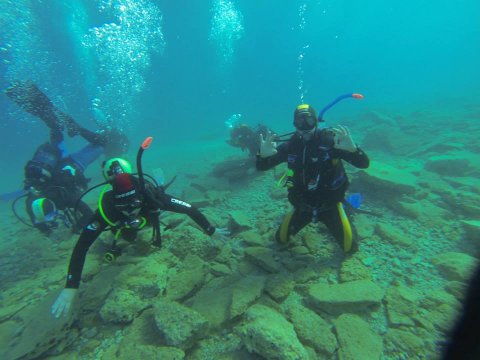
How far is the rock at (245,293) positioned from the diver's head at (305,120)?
217 centimetres

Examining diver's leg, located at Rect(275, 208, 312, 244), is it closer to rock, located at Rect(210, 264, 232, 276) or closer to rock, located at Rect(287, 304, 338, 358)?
rock, located at Rect(210, 264, 232, 276)

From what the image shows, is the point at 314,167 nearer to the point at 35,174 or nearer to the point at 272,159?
the point at 272,159

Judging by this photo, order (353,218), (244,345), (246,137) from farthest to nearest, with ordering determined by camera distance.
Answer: (246,137)
(353,218)
(244,345)

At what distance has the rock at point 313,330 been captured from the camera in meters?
2.67

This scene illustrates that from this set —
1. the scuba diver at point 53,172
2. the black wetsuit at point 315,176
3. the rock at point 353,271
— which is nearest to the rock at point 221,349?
the rock at point 353,271

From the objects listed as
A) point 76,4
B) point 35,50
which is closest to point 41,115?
point 76,4

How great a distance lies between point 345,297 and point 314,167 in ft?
5.95

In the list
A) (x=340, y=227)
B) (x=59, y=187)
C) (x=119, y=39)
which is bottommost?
(x=340, y=227)

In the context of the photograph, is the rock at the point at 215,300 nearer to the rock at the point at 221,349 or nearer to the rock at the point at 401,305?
the rock at the point at 221,349

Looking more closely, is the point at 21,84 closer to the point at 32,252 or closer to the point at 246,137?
the point at 32,252

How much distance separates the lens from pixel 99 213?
3354 millimetres

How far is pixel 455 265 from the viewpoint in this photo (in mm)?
3689

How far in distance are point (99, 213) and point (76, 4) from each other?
3399 cm

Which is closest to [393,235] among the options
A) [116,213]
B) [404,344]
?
[404,344]
